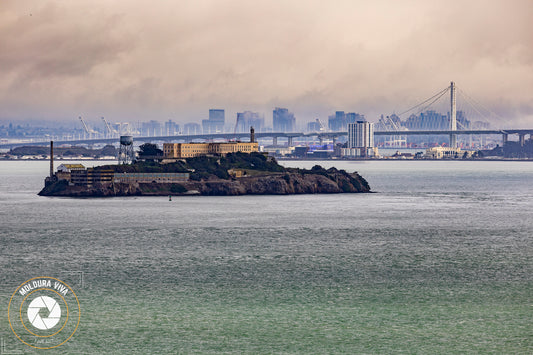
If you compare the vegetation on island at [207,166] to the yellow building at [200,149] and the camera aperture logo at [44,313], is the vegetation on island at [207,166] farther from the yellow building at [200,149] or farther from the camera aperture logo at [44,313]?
the camera aperture logo at [44,313]

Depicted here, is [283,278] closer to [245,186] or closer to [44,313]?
[44,313]

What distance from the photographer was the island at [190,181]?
72.5 m

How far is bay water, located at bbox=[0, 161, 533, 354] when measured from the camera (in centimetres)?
1795

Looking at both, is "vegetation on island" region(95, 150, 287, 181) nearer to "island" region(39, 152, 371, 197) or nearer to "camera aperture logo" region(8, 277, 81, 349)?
"island" region(39, 152, 371, 197)

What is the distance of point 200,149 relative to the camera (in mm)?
100562

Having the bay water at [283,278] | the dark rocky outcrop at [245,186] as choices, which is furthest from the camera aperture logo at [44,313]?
the dark rocky outcrop at [245,186]

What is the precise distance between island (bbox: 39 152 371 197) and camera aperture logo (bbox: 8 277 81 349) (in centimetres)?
4876

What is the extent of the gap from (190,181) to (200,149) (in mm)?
24235

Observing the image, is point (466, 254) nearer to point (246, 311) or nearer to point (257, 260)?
point (257, 260)

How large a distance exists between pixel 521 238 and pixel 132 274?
21135mm

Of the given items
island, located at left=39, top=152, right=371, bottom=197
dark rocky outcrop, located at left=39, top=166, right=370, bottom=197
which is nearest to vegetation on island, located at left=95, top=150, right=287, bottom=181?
island, located at left=39, top=152, right=371, bottom=197

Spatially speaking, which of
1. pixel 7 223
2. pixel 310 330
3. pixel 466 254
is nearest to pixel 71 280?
pixel 310 330

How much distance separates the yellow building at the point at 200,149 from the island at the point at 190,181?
13.8 meters

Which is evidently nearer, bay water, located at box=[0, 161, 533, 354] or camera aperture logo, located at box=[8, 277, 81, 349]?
camera aperture logo, located at box=[8, 277, 81, 349]
